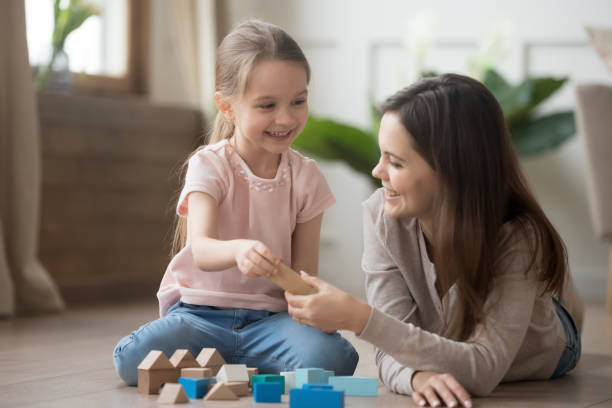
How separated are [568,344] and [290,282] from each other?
0.66 metres

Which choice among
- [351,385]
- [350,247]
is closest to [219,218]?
[351,385]

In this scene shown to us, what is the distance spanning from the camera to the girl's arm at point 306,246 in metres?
1.64

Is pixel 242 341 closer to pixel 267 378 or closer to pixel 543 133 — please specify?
pixel 267 378

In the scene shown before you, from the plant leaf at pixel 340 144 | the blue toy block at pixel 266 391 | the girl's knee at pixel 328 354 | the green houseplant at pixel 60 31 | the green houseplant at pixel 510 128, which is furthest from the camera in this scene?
the plant leaf at pixel 340 144

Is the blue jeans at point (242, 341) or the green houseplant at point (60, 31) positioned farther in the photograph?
the green houseplant at point (60, 31)

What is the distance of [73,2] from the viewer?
318cm

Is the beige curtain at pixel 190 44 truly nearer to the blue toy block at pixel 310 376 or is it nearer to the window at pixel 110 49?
the window at pixel 110 49

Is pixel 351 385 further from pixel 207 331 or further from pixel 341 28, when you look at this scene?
pixel 341 28

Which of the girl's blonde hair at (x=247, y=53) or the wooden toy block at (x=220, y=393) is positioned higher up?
the girl's blonde hair at (x=247, y=53)

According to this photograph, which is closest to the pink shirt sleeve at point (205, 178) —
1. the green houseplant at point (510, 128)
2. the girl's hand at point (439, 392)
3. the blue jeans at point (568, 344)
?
the girl's hand at point (439, 392)

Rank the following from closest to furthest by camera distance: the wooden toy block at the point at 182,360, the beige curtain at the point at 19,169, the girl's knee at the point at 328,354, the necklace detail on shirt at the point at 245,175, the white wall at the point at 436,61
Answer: the wooden toy block at the point at 182,360 → the girl's knee at the point at 328,354 → the necklace detail on shirt at the point at 245,175 → the beige curtain at the point at 19,169 → the white wall at the point at 436,61

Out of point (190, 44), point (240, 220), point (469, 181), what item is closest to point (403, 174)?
point (469, 181)

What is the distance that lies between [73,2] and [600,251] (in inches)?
98.0

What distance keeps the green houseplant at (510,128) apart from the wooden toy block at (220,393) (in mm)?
2355
